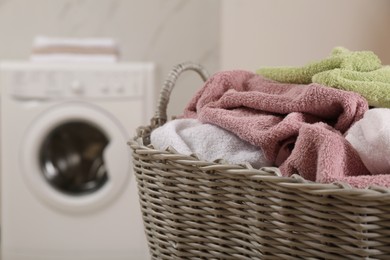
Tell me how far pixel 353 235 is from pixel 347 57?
303 mm

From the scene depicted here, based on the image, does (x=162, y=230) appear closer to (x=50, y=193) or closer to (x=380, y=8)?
(x=380, y=8)

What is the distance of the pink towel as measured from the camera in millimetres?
569

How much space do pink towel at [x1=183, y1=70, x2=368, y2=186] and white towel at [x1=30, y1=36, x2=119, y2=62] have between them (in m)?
1.56

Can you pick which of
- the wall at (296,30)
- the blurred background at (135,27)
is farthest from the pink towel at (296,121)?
the blurred background at (135,27)

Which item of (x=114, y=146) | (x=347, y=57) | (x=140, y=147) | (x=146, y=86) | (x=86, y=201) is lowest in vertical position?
(x=86, y=201)

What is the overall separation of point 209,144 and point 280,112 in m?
0.09

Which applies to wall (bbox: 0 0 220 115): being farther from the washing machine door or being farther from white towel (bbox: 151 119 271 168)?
white towel (bbox: 151 119 271 168)

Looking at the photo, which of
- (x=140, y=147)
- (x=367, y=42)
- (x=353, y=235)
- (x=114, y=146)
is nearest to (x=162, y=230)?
(x=140, y=147)

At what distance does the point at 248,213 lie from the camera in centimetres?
55

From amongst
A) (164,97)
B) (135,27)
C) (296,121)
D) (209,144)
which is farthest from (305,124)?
(135,27)

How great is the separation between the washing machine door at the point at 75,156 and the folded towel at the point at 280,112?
1371 millimetres

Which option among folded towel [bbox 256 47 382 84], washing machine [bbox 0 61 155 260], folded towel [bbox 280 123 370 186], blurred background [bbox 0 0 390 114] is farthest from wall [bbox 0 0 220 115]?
folded towel [bbox 280 123 370 186]

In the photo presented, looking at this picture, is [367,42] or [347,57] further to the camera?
[367,42]

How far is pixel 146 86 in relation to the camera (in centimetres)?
211
